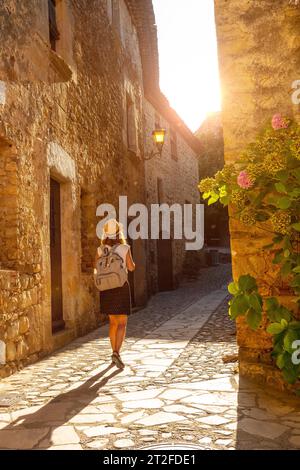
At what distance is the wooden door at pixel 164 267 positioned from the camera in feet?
46.8

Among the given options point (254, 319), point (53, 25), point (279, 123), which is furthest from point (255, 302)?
point (53, 25)

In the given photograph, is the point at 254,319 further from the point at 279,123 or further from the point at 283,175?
the point at 279,123

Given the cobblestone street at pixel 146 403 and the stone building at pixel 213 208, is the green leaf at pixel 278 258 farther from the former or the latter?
the stone building at pixel 213 208

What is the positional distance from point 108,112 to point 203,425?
7.53m

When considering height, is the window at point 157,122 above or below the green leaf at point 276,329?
above

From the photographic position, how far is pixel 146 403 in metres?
3.26

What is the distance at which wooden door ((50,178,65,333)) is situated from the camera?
247 inches

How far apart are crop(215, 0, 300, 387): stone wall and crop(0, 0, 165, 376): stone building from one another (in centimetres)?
220

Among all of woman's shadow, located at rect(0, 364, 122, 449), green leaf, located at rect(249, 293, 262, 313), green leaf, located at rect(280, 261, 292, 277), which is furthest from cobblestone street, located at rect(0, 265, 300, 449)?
green leaf, located at rect(280, 261, 292, 277)

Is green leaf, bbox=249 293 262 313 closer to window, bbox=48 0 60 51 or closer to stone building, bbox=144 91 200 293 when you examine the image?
window, bbox=48 0 60 51

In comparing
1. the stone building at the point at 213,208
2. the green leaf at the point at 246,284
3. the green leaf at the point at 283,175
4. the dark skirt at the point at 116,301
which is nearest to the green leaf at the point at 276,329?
the green leaf at the point at 246,284

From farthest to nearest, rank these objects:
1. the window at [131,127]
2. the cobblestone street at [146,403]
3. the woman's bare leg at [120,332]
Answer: the window at [131,127] < the woman's bare leg at [120,332] < the cobblestone street at [146,403]

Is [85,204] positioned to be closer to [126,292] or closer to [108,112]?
[108,112]

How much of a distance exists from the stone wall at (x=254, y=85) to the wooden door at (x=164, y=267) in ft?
33.8
